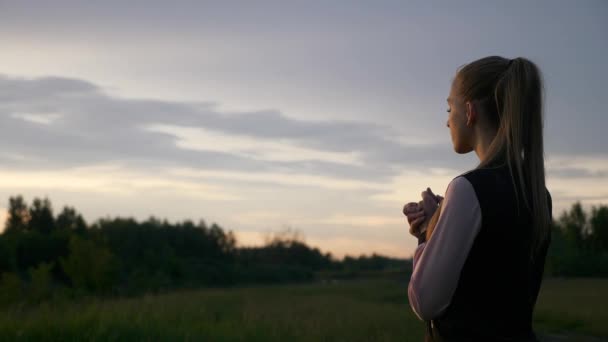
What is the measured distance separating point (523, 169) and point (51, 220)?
227ft

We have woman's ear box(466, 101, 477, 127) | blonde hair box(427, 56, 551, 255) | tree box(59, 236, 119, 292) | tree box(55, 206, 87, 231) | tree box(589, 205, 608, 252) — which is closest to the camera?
blonde hair box(427, 56, 551, 255)

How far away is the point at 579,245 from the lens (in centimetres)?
7644

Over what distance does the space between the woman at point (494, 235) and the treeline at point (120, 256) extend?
21110mm

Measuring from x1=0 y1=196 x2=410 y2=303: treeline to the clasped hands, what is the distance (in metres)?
20.9

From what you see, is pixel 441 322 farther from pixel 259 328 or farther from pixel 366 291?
pixel 366 291

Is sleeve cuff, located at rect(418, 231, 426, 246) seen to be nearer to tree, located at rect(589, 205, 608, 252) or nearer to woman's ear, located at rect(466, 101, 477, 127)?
woman's ear, located at rect(466, 101, 477, 127)

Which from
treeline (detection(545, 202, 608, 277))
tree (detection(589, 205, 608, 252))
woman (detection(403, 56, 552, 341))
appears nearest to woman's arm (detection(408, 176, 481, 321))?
woman (detection(403, 56, 552, 341))

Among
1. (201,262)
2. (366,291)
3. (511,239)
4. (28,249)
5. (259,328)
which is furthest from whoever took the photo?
(201,262)

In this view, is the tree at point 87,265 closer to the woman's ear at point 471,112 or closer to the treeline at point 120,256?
the treeline at point 120,256

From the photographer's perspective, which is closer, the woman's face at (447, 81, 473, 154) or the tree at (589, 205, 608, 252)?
the woman's face at (447, 81, 473, 154)

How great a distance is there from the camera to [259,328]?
36.1 feet

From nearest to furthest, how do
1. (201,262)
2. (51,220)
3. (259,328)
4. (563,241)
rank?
1. (259,328)
2. (51,220)
3. (201,262)
4. (563,241)

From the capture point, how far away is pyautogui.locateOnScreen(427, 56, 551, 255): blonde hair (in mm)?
1906

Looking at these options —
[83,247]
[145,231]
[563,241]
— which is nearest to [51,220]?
[145,231]
